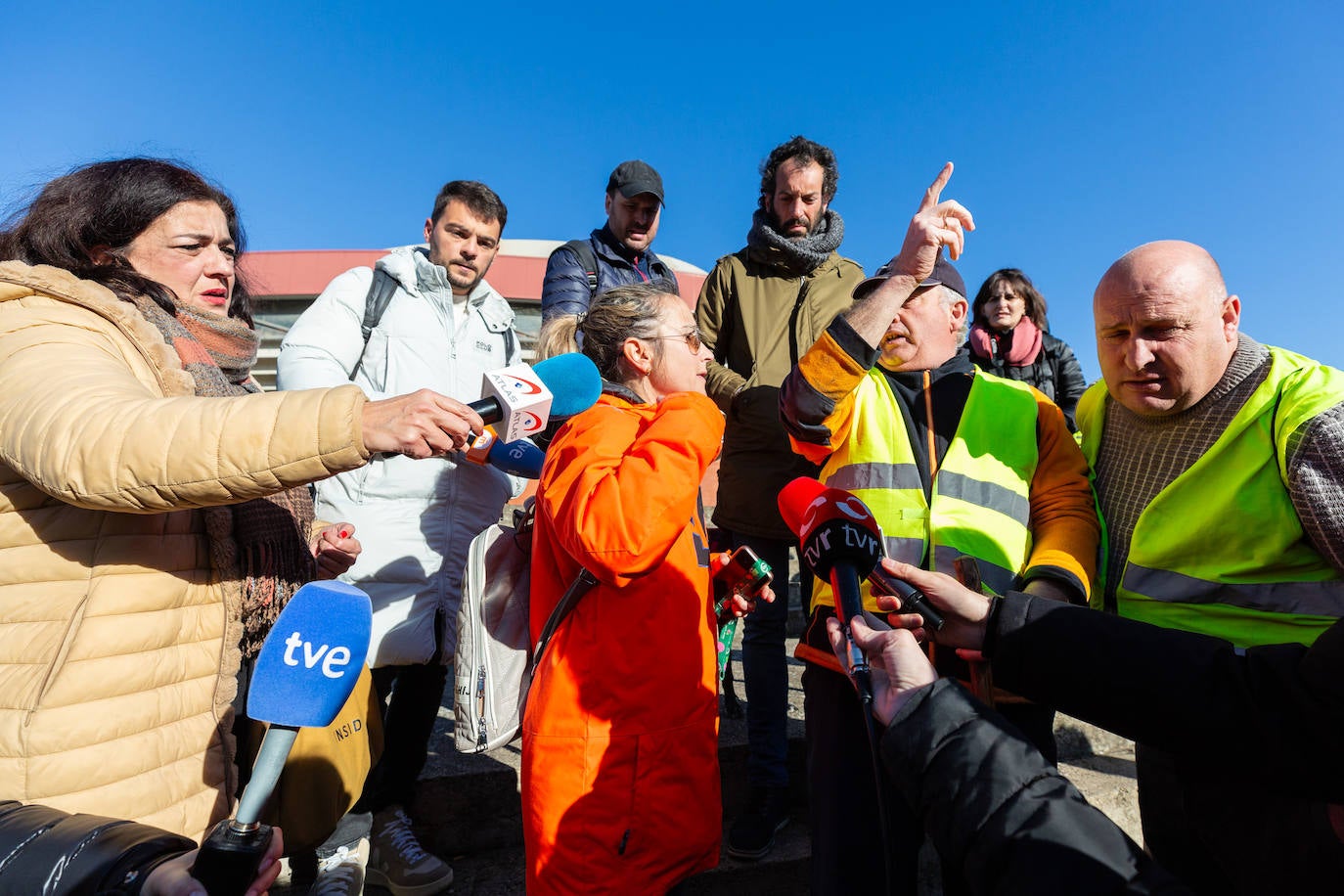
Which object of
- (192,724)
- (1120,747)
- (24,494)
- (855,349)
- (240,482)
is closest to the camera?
(240,482)

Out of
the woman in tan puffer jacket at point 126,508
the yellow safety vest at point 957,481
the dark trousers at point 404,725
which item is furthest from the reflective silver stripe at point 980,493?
the dark trousers at point 404,725

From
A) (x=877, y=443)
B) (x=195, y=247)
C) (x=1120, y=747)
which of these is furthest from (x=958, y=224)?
(x=1120, y=747)

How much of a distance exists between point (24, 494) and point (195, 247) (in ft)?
2.54

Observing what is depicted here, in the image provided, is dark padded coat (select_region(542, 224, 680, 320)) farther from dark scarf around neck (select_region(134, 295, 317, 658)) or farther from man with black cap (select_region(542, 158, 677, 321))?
dark scarf around neck (select_region(134, 295, 317, 658))

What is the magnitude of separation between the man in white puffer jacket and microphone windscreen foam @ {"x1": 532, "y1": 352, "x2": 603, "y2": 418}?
40.0 inches

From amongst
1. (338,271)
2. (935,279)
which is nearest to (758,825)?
(935,279)

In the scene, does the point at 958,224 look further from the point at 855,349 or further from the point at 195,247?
the point at 195,247

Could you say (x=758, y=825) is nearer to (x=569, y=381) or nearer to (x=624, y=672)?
(x=624, y=672)

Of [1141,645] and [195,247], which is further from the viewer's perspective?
[195,247]

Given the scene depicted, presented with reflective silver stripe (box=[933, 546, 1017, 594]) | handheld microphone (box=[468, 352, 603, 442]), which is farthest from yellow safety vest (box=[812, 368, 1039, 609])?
handheld microphone (box=[468, 352, 603, 442])

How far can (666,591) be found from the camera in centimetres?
204

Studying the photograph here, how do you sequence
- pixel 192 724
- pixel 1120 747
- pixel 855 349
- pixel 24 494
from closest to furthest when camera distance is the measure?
pixel 24 494
pixel 192 724
pixel 855 349
pixel 1120 747

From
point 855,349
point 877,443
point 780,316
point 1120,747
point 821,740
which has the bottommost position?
point 1120,747

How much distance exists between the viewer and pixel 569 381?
2.07m
